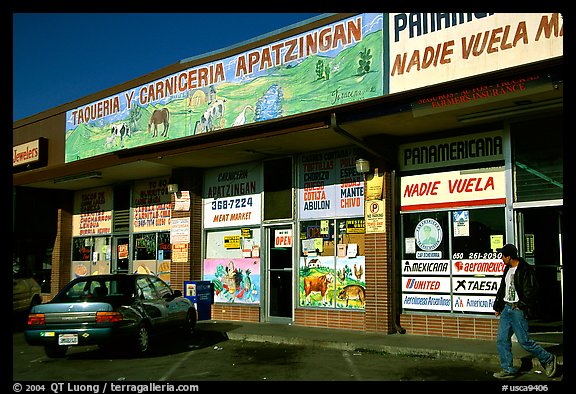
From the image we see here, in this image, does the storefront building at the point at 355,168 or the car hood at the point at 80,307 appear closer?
the car hood at the point at 80,307

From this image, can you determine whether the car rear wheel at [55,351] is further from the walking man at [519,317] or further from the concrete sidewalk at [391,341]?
the walking man at [519,317]

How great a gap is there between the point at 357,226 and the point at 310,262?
1.64 metres

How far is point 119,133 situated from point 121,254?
4.13 meters

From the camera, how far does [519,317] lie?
8.67 m

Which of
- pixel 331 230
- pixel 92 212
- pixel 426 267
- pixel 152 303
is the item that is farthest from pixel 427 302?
pixel 92 212

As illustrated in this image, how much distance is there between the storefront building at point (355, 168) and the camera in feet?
37.2

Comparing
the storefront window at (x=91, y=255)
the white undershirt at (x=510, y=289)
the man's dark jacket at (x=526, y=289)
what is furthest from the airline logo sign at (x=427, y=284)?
the storefront window at (x=91, y=255)

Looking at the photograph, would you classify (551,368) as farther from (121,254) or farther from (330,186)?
(121,254)

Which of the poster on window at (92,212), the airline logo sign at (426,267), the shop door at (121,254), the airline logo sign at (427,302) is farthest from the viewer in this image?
the poster on window at (92,212)

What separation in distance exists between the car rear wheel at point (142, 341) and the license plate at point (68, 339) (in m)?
1.08

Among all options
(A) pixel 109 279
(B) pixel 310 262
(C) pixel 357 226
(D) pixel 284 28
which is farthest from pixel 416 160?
(A) pixel 109 279

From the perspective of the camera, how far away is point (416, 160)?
43.2ft

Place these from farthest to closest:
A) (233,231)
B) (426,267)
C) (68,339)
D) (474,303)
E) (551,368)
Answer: (233,231), (426,267), (474,303), (68,339), (551,368)
